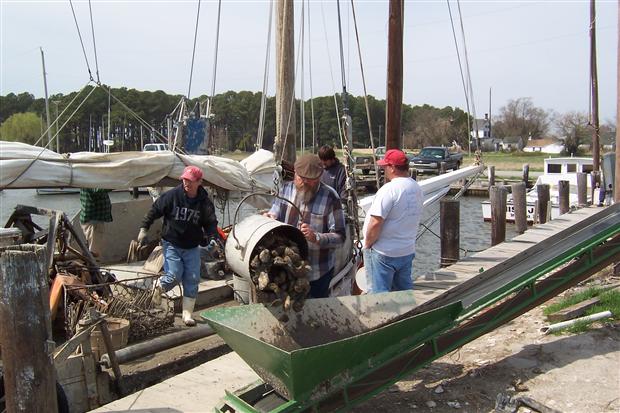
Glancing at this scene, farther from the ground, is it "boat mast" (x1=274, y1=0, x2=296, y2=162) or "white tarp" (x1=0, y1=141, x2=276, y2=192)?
"boat mast" (x1=274, y1=0, x2=296, y2=162)

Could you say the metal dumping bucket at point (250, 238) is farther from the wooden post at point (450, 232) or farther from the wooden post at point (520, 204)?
the wooden post at point (520, 204)

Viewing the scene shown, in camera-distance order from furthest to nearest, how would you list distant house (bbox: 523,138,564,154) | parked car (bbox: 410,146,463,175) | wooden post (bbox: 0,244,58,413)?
distant house (bbox: 523,138,564,154) < parked car (bbox: 410,146,463,175) < wooden post (bbox: 0,244,58,413)

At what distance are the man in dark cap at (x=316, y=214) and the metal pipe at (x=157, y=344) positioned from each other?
2082 mm

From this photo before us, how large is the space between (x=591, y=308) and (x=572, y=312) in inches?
11.3

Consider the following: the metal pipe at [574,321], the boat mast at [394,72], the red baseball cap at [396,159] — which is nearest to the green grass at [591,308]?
the metal pipe at [574,321]

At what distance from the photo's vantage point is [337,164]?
6.87 meters

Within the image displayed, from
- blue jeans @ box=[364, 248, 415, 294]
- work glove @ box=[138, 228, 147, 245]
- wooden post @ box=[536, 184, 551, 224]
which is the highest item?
work glove @ box=[138, 228, 147, 245]

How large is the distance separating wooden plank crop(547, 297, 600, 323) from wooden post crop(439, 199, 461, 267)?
10.3ft

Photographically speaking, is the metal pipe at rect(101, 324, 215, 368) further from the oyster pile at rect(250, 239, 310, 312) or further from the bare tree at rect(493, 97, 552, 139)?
the bare tree at rect(493, 97, 552, 139)

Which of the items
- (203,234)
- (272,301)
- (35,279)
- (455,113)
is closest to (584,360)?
(272,301)

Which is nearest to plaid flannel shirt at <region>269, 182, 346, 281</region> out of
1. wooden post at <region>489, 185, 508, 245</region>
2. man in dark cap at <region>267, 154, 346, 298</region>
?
man in dark cap at <region>267, 154, 346, 298</region>

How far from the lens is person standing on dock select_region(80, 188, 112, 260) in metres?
8.64

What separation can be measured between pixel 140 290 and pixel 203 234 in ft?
3.12

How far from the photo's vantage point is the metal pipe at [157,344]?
5.61 metres
